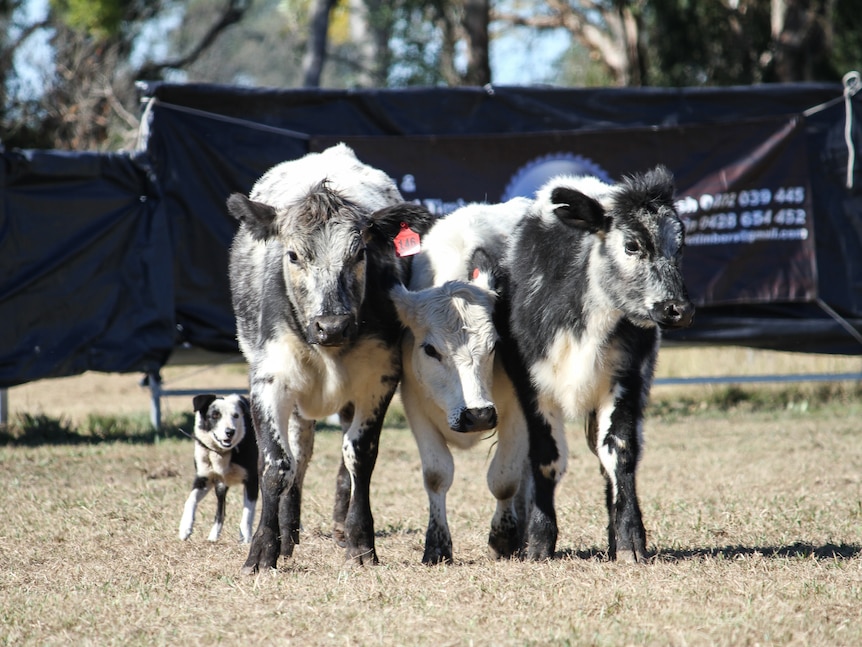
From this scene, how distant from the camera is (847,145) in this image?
1199cm

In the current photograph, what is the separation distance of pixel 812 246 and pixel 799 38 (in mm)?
7770

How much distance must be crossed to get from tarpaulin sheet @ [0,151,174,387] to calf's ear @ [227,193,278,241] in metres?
5.09

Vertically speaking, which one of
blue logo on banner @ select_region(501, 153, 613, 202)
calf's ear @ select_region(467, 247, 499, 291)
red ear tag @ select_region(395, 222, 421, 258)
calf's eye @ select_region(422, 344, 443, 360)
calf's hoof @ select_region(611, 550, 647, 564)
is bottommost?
calf's hoof @ select_region(611, 550, 647, 564)

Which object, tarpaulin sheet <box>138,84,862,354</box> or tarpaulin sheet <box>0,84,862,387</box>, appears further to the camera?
tarpaulin sheet <box>138,84,862,354</box>

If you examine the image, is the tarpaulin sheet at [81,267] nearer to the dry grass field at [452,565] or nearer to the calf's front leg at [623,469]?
the dry grass field at [452,565]

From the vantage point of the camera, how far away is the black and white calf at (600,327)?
561 centimetres

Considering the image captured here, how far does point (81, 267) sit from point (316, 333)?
5936 mm

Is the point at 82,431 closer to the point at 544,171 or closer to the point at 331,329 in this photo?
the point at 544,171

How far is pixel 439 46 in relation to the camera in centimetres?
2255

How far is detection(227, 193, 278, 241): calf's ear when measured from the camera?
5.84 meters

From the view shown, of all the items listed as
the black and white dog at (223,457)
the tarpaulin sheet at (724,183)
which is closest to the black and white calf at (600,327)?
the black and white dog at (223,457)

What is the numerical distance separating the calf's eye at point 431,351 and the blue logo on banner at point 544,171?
19.7 ft

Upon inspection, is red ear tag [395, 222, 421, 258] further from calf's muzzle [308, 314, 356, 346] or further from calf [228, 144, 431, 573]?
calf's muzzle [308, 314, 356, 346]

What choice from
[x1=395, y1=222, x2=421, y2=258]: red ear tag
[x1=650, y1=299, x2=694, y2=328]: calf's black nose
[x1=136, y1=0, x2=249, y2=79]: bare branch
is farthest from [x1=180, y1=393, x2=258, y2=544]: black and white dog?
[x1=136, y1=0, x2=249, y2=79]: bare branch
